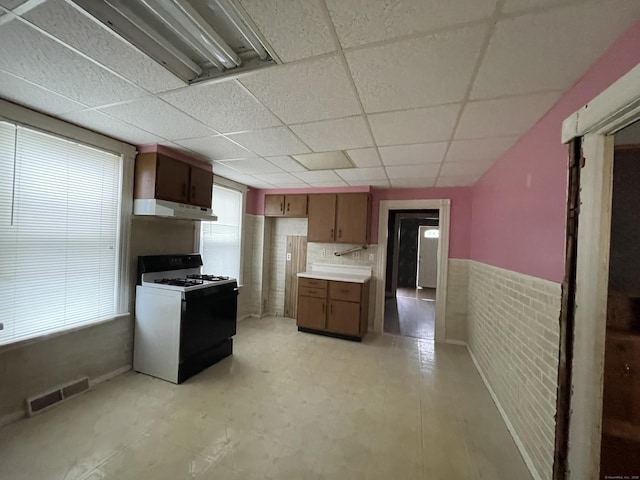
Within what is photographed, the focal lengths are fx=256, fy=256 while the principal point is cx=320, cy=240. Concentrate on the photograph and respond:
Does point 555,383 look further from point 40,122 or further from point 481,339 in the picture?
point 40,122

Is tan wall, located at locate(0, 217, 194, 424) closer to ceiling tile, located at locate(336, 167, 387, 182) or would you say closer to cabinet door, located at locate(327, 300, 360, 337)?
ceiling tile, located at locate(336, 167, 387, 182)

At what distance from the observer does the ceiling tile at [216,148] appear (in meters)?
2.43

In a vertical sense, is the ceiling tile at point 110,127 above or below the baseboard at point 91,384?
above

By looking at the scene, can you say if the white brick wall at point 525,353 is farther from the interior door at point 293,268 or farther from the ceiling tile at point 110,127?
the ceiling tile at point 110,127

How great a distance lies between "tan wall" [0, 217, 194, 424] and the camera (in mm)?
1914

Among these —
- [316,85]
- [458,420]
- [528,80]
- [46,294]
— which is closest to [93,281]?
[46,294]

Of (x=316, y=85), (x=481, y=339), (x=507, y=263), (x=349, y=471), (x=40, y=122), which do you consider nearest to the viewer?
(x=316, y=85)

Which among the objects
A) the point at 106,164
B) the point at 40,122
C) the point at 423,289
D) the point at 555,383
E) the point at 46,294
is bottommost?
the point at 423,289

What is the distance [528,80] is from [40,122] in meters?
3.35

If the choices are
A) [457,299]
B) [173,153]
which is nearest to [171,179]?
[173,153]

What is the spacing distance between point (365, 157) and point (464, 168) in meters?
1.22

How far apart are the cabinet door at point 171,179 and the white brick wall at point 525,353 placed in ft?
10.8

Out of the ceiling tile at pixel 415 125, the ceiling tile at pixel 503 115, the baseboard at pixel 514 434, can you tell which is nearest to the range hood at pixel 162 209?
the ceiling tile at pixel 415 125

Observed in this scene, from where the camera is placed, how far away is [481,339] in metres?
2.94
